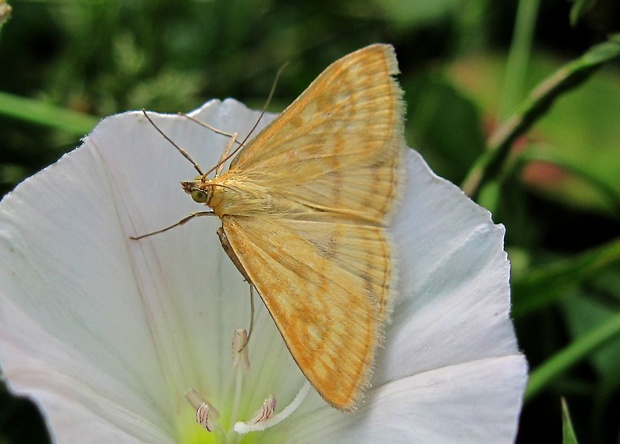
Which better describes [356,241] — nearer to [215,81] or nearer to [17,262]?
[17,262]

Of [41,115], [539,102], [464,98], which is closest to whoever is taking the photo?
[539,102]

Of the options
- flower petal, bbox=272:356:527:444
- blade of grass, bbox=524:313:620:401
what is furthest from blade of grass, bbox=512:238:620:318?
flower petal, bbox=272:356:527:444

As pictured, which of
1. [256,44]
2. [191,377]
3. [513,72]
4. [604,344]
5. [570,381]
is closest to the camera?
[191,377]

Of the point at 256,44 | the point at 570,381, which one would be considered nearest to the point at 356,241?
the point at 570,381

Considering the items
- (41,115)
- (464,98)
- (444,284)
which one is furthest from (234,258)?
(464,98)

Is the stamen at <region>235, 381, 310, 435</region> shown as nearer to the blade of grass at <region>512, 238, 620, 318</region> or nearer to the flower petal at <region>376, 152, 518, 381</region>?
the flower petal at <region>376, 152, 518, 381</region>

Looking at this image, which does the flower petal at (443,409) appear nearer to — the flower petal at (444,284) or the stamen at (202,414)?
the flower petal at (444,284)

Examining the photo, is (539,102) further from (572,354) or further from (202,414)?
(202,414)
